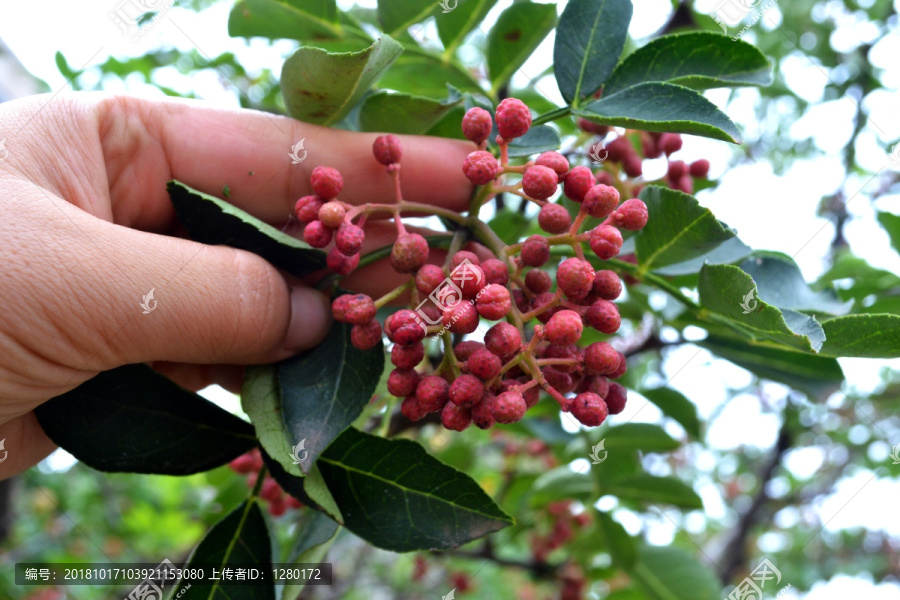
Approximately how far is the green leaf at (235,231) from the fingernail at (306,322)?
0.26 feet

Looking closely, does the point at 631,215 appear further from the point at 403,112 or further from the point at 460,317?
the point at 403,112

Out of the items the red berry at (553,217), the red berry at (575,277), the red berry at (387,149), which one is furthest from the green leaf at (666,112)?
the red berry at (387,149)

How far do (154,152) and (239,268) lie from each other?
510mm

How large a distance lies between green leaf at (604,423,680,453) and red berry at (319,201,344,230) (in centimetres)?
132

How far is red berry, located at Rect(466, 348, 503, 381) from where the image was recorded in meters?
1.15

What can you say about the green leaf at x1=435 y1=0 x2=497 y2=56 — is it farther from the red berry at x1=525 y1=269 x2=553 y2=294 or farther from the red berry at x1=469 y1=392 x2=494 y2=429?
the red berry at x1=469 y1=392 x2=494 y2=429

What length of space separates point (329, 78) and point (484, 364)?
68cm

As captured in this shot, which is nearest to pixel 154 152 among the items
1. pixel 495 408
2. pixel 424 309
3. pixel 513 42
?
pixel 424 309

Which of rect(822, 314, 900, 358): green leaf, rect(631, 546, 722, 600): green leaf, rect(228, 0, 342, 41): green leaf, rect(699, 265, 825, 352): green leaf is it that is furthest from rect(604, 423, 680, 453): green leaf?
rect(228, 0, 342, 41): green leaf

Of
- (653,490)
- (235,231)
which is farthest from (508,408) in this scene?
(653,490)

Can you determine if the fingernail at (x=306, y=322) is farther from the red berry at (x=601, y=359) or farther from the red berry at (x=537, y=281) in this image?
the red berry at (x=601, y=359)

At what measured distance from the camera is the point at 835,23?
3.55 meters

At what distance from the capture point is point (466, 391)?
1.14 metres

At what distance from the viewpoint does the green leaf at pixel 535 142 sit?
4.65 ft
